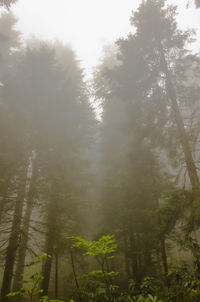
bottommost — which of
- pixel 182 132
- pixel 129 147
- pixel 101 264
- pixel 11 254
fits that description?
pixel 101 264

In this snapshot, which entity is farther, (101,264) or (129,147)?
(129,147)

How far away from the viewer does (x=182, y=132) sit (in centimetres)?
866

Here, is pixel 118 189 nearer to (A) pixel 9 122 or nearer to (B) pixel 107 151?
(B) pixel 107 151

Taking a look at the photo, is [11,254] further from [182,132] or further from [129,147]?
[129,147]

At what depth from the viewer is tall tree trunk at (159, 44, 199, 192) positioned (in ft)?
25.7

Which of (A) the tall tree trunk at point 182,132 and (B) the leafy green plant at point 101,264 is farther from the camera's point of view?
(A) the tall tree trunk at point 182,132

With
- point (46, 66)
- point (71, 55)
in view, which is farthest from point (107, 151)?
point (71, 55)

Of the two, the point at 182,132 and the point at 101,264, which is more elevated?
the point at 182,132

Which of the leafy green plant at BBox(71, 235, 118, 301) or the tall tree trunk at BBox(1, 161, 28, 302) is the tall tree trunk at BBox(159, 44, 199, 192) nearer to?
the leafy green plant at BBox(71, 235, 118, 301)

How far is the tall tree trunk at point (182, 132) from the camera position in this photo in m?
7.83

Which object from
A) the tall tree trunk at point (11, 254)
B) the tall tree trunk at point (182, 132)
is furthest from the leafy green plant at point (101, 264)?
the tall tree trunk at point (182, 132)

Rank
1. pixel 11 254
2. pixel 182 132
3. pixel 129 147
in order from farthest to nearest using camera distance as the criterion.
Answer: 1. pixel 129 147
2. pixel 182 132
3. pixel 11 254

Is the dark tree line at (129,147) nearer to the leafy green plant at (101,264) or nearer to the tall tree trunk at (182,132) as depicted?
the tall tree trunk at (182,132)

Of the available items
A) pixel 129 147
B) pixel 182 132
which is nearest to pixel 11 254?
pixel 182 132
